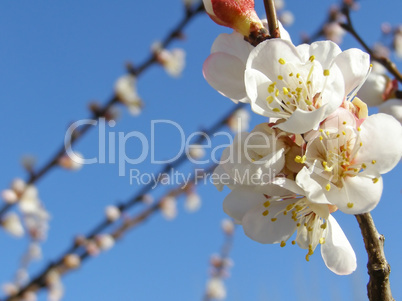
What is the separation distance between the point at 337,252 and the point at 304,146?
19cm

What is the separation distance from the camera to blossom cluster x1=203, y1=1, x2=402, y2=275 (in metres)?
0.51

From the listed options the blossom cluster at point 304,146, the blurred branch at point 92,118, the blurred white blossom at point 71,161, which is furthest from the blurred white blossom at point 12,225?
the blossom cluster at point 304,146

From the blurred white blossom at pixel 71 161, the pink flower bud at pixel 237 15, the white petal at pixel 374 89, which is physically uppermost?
the blurred white blossom at pixel 71 161

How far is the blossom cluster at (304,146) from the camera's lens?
510 mm

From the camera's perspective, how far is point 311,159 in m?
0.52

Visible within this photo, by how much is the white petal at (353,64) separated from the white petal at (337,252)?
20 centimetres

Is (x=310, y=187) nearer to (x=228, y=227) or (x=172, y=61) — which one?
(x=172, y=61)

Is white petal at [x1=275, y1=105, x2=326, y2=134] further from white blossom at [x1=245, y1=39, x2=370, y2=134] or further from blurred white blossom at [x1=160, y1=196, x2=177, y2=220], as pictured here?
blurred white blossom at [x1=160, y1=196, x2=177, y2=220]

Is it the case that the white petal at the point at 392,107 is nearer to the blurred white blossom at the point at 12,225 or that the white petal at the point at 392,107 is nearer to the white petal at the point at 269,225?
the white petal at the point at 269,225

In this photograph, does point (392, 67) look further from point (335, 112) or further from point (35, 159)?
point (35, 159)

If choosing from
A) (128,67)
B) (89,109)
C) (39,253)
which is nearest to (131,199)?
(89,109)

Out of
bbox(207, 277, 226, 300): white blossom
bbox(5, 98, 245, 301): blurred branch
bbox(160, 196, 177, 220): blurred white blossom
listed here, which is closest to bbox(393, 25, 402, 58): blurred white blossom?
bbox(5, 98, 245, 301): blurred branch

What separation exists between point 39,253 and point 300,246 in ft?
9.38

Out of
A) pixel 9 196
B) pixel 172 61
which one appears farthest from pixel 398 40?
pixel 9 196
